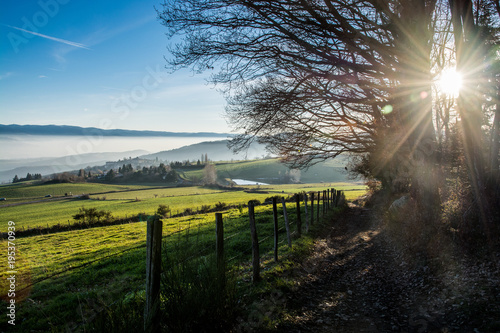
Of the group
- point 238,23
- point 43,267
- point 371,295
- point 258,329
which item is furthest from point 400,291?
point 43,267

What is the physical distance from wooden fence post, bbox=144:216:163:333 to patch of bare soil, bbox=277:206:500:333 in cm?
240

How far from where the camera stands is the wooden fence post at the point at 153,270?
3.70 m

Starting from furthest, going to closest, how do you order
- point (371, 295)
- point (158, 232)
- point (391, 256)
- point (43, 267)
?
point (43, 267), point (391, 256), point (371, 295), point (158, 232)

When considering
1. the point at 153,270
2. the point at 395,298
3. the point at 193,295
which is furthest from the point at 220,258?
the point at 395,298

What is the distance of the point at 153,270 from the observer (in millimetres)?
3777

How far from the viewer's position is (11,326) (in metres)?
7.29

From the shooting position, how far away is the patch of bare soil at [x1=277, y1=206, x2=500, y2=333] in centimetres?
479

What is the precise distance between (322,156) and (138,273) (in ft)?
40.3

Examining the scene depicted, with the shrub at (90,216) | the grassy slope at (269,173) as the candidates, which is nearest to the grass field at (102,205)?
the shrub at (90,216)

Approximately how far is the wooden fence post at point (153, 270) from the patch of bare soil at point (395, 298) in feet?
7.86

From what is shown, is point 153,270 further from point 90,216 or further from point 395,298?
point 90,216

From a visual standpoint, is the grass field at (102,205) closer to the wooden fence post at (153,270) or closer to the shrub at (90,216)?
the shrub at (90,216)

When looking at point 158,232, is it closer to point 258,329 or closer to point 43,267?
point 258,329

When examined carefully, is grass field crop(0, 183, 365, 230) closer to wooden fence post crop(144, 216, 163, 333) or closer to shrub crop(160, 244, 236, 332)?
shrub crop(160, 244, 236, 332)
